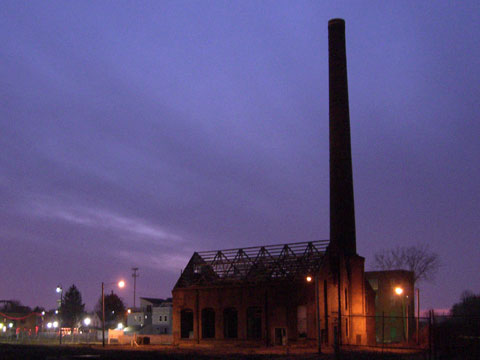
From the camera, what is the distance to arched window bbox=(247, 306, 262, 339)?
58.1m

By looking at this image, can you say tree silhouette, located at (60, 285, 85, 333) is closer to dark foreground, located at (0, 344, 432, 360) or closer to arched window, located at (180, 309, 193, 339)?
arched window, located at (180, 309, 193, 339)

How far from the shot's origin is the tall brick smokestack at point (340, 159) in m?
56.7

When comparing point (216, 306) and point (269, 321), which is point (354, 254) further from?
point (216, 306)

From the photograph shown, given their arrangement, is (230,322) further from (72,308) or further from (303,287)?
(72,308)

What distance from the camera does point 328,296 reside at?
53.3 meters

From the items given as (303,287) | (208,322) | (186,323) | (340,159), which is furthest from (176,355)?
(340,159)

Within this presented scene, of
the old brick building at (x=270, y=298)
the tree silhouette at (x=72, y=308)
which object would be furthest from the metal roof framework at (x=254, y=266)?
the tree silhouette at (x=72, y=308)

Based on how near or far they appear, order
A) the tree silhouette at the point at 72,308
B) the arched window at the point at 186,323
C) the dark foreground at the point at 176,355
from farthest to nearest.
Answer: the tree silhouette at the point at 72,308 → the arched window at the point at 186,323 → the dark foreground at the point at 176,355

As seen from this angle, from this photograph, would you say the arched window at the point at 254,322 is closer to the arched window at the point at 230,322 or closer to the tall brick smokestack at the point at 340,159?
the arched window at the point at 230,322

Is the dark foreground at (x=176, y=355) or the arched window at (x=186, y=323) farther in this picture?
the arched window at (x=186, y=323)

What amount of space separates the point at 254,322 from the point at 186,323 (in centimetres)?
870

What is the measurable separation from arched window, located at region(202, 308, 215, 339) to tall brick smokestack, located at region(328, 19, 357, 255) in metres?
16.1

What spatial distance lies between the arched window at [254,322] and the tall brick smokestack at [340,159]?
34.7ft

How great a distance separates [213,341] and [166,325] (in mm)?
36718
